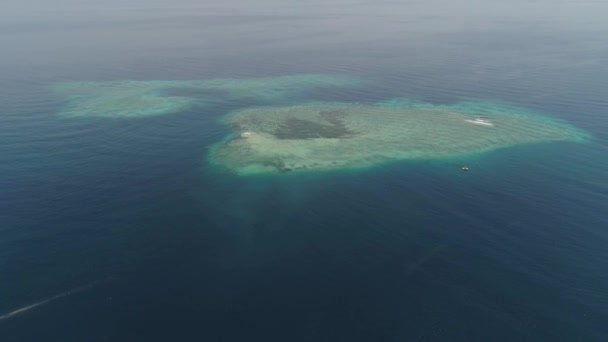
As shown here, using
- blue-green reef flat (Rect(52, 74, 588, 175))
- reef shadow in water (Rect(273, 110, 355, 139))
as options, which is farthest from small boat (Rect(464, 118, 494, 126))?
reef shadow in water (Rect(273, 110, 355, 139))

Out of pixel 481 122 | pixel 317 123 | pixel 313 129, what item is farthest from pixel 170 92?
pixel 481 122

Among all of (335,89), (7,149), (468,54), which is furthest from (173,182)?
(468,54)

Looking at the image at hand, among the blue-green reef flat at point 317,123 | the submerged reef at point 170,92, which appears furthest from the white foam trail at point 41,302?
the submerged reef at point 170,92

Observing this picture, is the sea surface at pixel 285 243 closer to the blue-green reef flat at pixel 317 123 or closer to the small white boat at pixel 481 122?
the blue-green reef flat at pixel 317 123

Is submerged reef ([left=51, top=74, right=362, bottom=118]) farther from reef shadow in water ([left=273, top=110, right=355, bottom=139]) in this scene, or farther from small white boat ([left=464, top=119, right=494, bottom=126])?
small white boat ([left=464, top=119, right=494, bottom=126])

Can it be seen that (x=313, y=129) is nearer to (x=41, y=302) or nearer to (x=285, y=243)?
(x=285, y=243)

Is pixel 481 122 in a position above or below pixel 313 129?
above

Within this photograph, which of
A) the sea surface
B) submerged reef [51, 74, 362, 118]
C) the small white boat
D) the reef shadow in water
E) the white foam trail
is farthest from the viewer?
submerged reef [51, 74, 362, 118]
